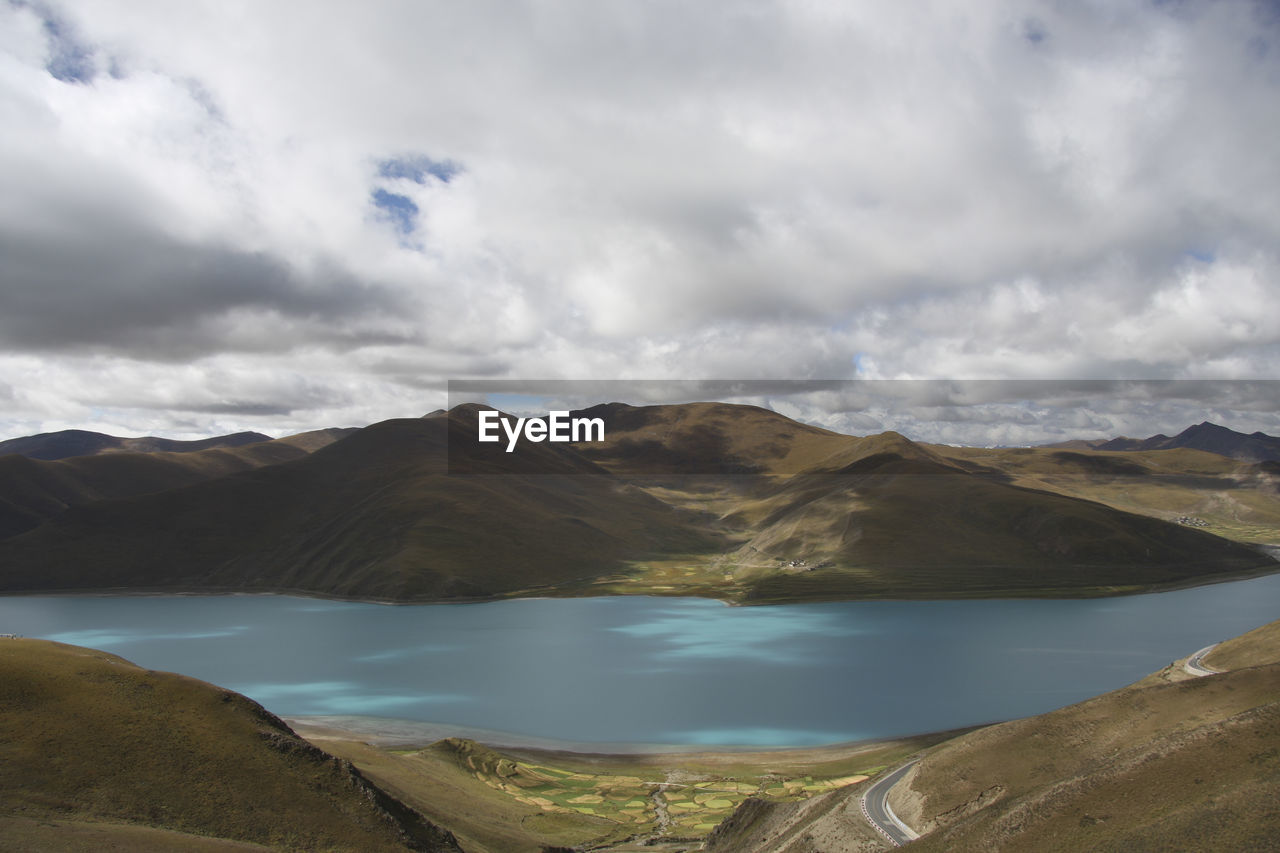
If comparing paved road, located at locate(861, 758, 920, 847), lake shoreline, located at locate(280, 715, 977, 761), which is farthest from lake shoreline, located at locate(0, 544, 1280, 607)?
paved road, located at locate(861, 758, 920, 847)

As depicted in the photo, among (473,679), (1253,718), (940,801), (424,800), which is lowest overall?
(473,679)

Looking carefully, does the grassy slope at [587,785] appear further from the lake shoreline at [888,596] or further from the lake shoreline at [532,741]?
the lake shoreline at [888,596]

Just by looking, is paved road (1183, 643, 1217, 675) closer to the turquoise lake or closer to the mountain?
the turquoise lake

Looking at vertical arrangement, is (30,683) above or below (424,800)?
above

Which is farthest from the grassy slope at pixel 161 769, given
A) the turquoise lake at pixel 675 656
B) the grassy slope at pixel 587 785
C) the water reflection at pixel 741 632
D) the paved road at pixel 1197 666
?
the water reflection at pixel 741 632

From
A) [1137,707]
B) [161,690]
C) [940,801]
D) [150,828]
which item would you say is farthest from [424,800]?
[1137,707]

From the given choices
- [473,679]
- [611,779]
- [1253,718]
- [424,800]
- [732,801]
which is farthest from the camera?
[473,679]

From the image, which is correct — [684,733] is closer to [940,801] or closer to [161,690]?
[940,801]
